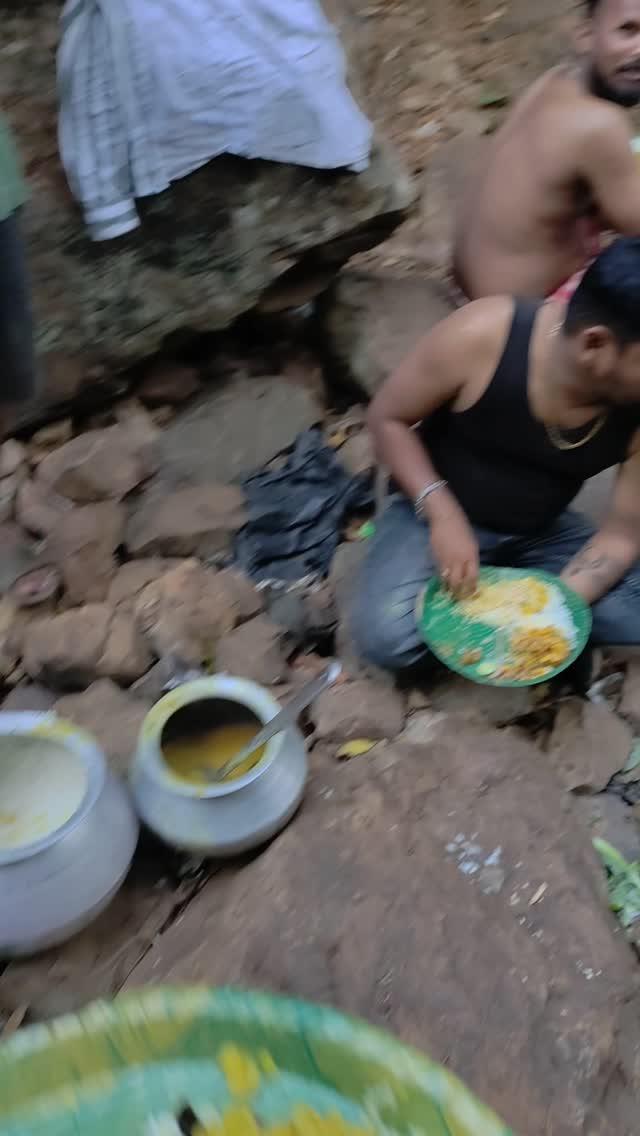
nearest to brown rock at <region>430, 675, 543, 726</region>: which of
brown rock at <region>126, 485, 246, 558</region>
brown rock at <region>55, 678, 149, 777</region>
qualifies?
brown rock at <region>55, 678, 149, 777</region>

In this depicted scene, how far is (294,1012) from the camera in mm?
955

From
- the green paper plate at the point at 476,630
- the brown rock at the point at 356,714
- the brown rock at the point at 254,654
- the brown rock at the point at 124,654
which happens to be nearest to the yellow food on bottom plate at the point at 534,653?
the green paper plate at the point at 476,630

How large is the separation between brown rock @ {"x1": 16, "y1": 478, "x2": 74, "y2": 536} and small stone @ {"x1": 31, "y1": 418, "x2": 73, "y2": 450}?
168mm

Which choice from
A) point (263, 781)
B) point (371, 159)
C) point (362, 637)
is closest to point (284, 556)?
point (362, 637)

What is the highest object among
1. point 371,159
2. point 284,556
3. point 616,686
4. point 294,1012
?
point 371,159

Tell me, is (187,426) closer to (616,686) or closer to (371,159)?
(371,159)

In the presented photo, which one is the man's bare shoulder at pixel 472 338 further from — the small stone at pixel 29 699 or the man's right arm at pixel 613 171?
the small stone at pixel 29 699

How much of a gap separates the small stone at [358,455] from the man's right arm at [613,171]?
0.76 meters

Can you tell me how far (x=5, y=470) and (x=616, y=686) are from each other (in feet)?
5.01

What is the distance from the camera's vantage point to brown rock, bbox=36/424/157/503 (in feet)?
7.07

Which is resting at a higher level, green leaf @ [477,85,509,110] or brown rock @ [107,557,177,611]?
green leaf @ [477,85,509,110]

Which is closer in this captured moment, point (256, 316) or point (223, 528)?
point (223, 528)

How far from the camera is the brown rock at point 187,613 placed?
1.80 meters

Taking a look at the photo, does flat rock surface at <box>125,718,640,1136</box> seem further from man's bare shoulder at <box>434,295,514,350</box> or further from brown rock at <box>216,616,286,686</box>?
man's bare shoulder at <box>434,295,514,350</box>
